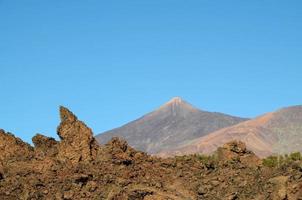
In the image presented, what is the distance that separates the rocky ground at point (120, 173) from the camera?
131 ft

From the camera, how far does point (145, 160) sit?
4641 cm

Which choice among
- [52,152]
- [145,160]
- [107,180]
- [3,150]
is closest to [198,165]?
[145,160]

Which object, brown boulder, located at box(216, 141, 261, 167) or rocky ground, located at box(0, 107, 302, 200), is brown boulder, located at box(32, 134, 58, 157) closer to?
rocky ground, located at box(0, 107, 302, 200)

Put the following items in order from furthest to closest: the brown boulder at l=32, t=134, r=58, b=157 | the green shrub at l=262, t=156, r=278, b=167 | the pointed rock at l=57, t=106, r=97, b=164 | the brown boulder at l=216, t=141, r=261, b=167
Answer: the green shrub at l=262, t=156, r=278, b=167 < the brown boulder at l=32, t=134, r=58, b=157 < the brown boulder at l=216, t=141, r=261, b=167 < the pointed rock at l=57, t=106, r=97, b=164

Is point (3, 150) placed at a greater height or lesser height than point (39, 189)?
greater

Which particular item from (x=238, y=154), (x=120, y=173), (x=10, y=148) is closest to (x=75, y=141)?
(x=10, y=148)

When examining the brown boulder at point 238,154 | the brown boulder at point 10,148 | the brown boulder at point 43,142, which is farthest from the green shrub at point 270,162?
the brown boulder at point 10,148

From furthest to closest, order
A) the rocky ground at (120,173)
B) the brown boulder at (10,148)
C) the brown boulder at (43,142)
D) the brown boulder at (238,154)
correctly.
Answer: the brown boulder at (43,142) < the brown boulder at (238,154) < the brown boulder at (10,148) < the rocky ground at (120,173)

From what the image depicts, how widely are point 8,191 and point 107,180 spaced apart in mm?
5800

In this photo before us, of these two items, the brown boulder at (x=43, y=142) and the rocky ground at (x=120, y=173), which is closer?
the rocky ground at (x=120, y=173)

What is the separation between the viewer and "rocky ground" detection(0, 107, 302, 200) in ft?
131

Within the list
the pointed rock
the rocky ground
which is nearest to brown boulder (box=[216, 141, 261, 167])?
the rocky ground

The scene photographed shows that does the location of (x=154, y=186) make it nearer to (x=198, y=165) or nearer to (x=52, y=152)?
(x=198, y=165)

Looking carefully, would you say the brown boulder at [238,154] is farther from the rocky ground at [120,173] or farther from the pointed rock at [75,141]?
the pointed rock at [75,141]
